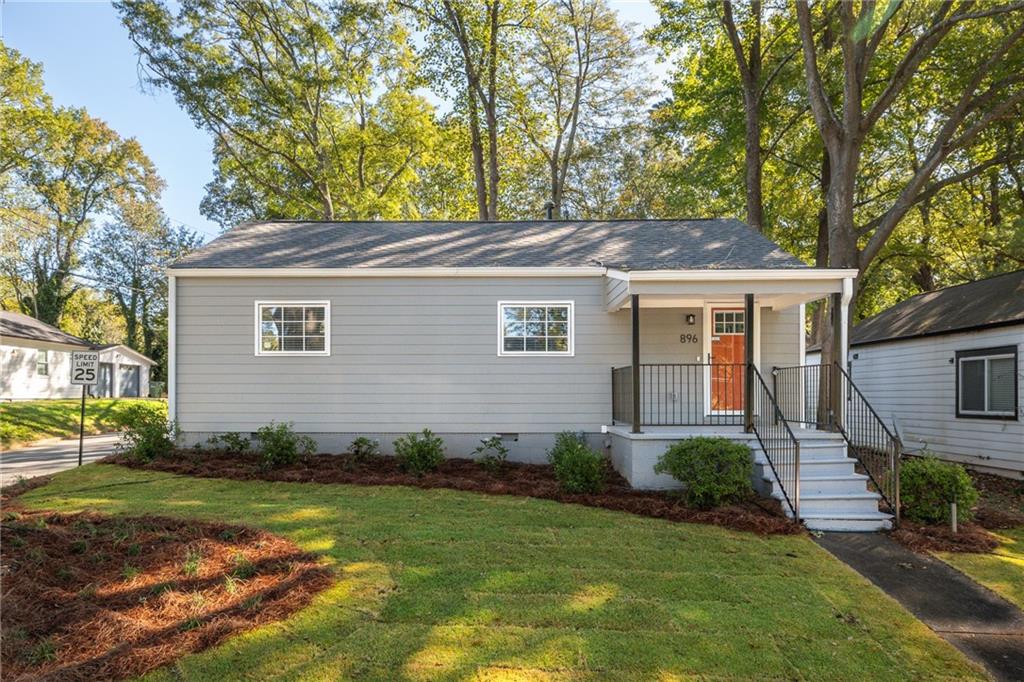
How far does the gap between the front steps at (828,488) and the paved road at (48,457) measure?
10527 millimetres

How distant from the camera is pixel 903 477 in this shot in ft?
21.1

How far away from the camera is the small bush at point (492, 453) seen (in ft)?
28.6

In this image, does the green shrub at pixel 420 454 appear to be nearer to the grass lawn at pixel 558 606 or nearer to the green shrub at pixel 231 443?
the grass lawn at pixel 558 606

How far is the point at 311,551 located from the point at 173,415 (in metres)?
5.92

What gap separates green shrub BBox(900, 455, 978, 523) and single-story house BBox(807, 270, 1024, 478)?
6.59 feet

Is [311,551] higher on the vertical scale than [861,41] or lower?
lower

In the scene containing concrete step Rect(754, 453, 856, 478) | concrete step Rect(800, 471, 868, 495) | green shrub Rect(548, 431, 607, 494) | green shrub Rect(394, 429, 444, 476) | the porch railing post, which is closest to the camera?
concrete step Rect(800, 471, 868, 495)

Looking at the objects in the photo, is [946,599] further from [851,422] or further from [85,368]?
[85,368]

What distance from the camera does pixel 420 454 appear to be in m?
8.44

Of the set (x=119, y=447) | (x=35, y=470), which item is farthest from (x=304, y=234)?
(x=35, y=470)

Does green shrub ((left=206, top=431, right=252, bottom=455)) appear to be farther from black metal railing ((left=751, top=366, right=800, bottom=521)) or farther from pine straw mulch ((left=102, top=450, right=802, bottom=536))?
black metal railing ((left=751, top=366, right=800, bottom=521))

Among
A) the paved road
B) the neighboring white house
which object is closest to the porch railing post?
the paved road

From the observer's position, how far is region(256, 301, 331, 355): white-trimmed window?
941 centimetres

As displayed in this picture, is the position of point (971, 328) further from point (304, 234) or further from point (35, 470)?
point (35, 470)
